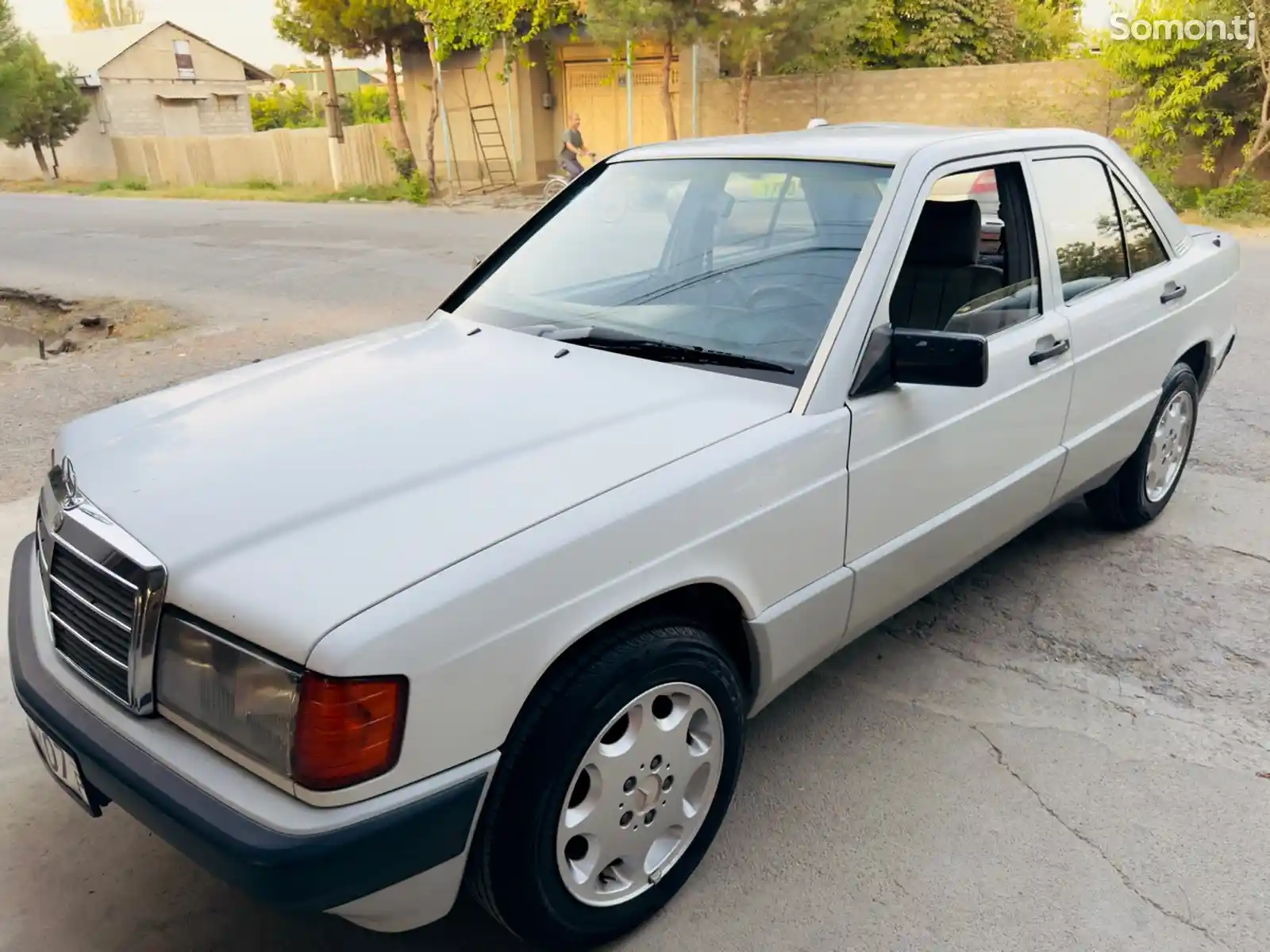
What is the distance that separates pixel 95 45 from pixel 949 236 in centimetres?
4639

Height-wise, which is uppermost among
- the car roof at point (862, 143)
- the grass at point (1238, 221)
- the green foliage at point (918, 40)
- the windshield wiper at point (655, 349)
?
the green foliage at point (918, 40)

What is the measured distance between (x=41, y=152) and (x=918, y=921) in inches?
1601

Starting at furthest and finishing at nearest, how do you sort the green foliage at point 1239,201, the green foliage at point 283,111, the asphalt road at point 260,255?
1. the green foliage at point 283,111
2. the green foliage at point 1239,201
3. the asphalt road at point 260,255

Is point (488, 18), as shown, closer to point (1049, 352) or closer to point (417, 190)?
point (417, 190)

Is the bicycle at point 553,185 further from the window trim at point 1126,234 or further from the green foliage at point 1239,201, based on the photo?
the window trim at point 1126,234

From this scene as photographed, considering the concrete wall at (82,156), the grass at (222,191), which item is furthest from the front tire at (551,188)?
the concrete wall at (82,156)

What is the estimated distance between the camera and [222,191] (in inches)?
1076

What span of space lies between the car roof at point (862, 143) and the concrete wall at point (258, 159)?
2364 cm

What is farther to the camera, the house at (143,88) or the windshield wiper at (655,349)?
the house at (143,88)

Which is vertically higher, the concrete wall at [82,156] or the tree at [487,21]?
the tree at [487,21]

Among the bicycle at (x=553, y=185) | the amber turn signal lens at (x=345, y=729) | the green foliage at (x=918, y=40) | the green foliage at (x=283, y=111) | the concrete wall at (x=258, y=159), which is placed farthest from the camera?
the green foliage at (x=283, y=111)

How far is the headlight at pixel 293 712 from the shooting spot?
1.76m

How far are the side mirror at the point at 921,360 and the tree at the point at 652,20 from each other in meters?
15.9

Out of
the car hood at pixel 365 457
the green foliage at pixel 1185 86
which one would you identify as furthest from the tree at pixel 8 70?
the car hood at pixel 365 457
